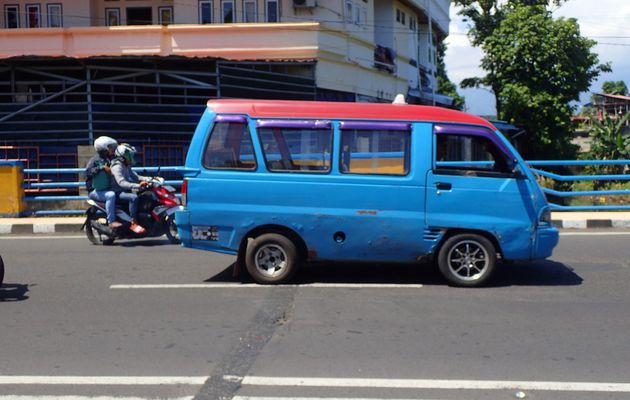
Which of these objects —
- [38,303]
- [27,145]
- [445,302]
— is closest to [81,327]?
[38,303]

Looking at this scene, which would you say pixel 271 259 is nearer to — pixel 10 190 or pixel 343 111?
pixel 343 111

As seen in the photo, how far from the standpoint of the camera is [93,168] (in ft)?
35.2

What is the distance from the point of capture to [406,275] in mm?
8414

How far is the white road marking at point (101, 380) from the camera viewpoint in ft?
16.2

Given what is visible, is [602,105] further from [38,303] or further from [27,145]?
[38,303]

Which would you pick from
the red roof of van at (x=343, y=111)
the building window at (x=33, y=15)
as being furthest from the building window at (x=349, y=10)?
the red roof of van at (x=343, y=111)

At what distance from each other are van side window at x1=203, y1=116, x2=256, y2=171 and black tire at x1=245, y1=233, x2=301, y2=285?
0.85 metres

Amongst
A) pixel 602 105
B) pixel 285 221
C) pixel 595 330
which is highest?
pixel 602 105

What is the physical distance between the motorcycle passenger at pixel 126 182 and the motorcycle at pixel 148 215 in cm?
9

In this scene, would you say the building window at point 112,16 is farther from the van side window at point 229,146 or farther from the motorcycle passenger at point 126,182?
the van side window at point 229,146

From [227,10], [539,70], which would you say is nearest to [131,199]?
[227,10]

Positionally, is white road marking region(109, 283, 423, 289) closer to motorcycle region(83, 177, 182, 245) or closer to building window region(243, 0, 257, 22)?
motorcycle region(83, 177, 182, 245)

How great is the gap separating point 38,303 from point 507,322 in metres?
4.69

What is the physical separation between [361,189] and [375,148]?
0.47 m
